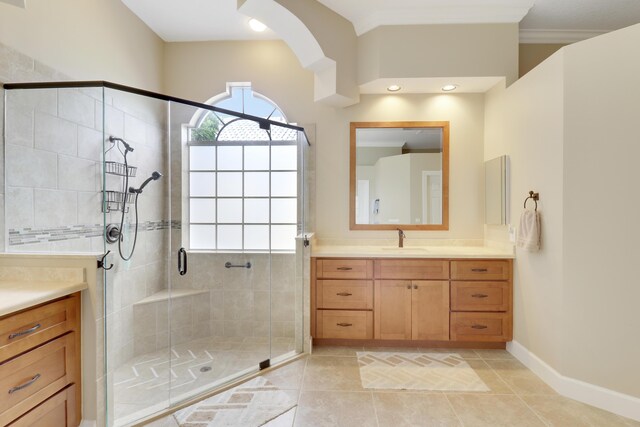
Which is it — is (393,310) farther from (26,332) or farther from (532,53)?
(532,53)

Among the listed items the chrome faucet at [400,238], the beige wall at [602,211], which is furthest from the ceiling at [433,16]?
the chrome faucet at [400,238]

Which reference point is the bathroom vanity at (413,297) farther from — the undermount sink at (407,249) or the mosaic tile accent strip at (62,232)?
the mosaic tile accent strip at (62,232)

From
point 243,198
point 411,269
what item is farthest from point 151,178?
point 411,269

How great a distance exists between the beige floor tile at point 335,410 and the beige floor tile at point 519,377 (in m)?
1.10

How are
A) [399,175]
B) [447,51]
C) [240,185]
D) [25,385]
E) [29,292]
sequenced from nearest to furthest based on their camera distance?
[25,385], [29,292], [240,185], [447,51], [399,175]

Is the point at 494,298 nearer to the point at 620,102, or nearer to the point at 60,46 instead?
the point at 620,102

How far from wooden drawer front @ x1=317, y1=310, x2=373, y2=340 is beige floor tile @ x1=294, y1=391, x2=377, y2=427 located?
2.24 feet

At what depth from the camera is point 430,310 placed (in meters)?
2.86

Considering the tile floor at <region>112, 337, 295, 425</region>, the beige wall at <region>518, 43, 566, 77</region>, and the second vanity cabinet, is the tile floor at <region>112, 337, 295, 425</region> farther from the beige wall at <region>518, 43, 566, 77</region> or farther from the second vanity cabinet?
the beige wall at <region>518, 43, 566, 77</region>

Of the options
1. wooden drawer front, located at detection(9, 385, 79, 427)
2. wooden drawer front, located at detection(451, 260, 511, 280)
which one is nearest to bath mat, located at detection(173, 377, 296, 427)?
wooden drawer front, located at detection(9, 385, 79, 427)

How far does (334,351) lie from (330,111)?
2390 millimetres

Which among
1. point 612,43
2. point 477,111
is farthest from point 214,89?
point 612,43

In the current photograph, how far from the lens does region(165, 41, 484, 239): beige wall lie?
3318 mm

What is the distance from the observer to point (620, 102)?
6.51 ft
